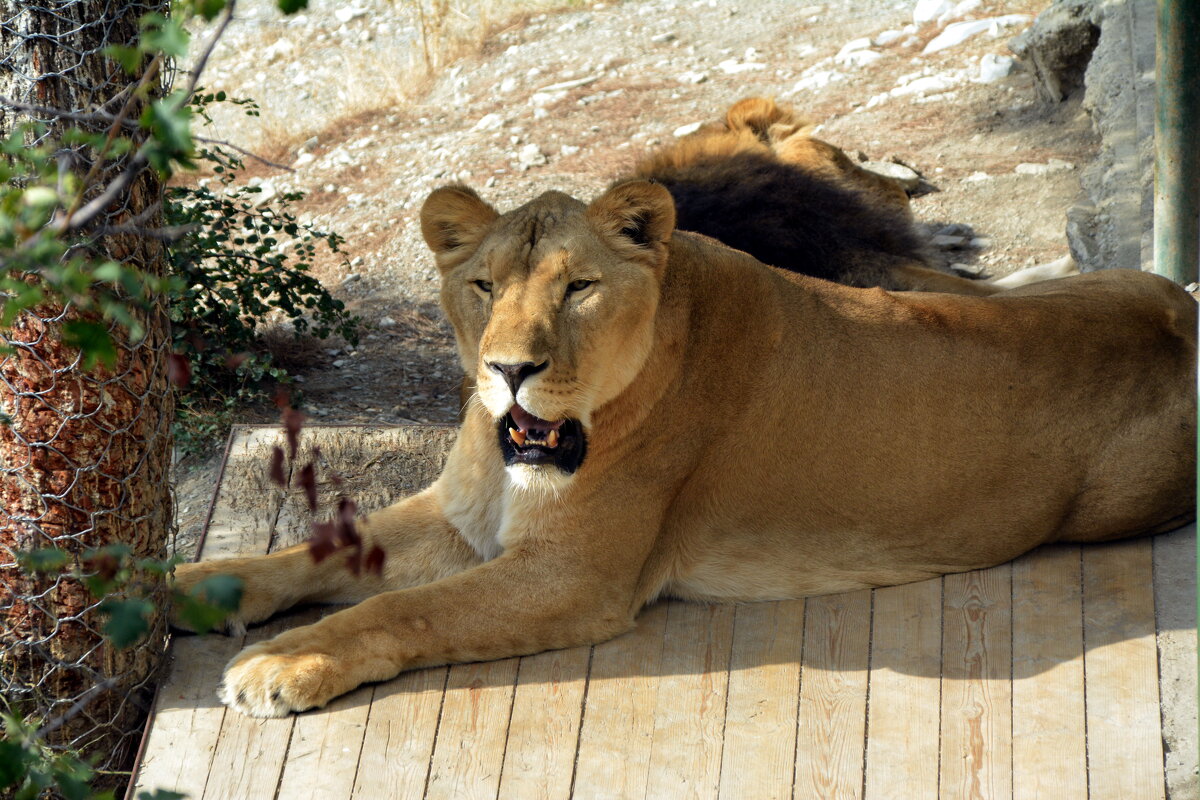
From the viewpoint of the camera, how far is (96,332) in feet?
4.69

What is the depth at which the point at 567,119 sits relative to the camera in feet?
31.9

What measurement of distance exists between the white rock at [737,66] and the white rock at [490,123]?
1781 mm

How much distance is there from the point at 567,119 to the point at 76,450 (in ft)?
A: 22.9

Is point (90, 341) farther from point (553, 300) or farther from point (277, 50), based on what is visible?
point (277, 50)

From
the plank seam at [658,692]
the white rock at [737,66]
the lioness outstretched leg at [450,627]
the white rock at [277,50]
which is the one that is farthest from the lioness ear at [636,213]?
the white rock at [277,50]

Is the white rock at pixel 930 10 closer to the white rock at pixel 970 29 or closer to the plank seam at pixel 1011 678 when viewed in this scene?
the white rock at pixel 970 29

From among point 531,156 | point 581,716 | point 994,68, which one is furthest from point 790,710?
point 994,68

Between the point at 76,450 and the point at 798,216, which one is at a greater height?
the point at 76,450

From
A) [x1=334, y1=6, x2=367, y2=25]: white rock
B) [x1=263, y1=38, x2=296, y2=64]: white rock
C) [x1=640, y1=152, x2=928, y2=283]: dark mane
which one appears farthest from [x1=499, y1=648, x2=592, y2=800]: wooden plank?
[x1=334, y1=6, x2=367, y2=25]: white rock

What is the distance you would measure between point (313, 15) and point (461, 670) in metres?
9.99

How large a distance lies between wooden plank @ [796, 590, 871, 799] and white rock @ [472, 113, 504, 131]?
6596mm

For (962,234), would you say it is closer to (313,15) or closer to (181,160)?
(181,160)

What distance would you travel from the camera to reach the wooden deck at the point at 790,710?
3176mm

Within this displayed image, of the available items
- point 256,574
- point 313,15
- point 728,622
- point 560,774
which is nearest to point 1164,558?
point 728,622
